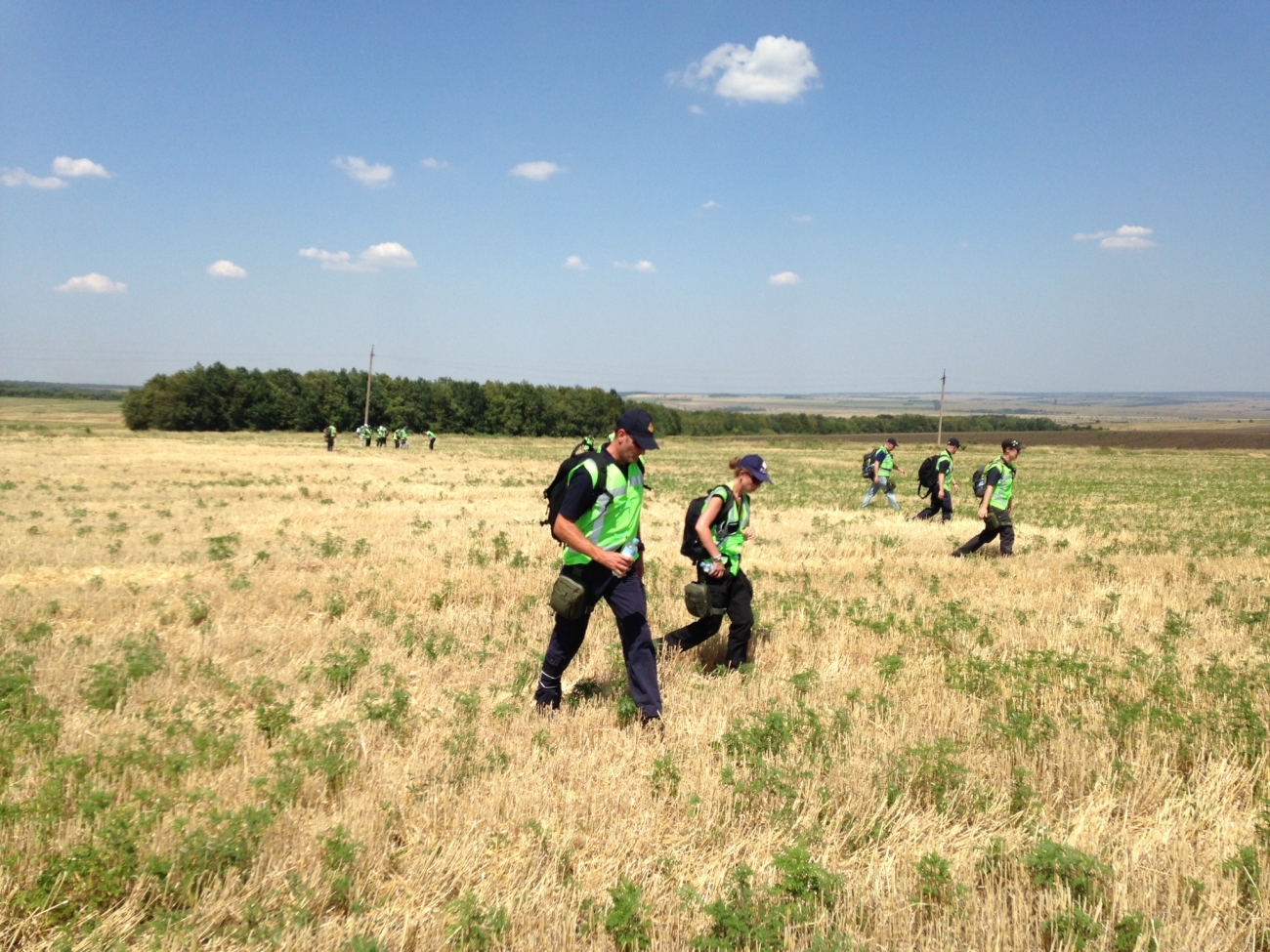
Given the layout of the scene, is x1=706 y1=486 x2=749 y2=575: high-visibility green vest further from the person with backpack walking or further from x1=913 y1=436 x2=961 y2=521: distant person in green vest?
x1=913 y1=436 x2=961 y2=521: distant person in green vest

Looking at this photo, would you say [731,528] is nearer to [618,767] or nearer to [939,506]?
[618,767]

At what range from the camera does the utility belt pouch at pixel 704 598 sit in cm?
702

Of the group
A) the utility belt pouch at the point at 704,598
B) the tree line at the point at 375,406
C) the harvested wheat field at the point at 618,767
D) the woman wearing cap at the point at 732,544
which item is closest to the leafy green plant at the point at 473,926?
the harvested wheat field at the point at 618,767

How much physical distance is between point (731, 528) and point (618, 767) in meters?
2.61

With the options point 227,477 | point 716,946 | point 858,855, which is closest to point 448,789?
point 716,946

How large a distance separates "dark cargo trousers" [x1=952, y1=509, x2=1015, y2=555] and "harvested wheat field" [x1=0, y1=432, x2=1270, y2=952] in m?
1.93

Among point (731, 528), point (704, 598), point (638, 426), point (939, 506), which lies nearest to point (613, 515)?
point (638, 426)

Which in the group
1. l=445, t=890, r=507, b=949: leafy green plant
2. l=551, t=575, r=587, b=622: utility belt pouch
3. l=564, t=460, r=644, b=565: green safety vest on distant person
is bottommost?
l=445, t=890, r=507, b=949: leafy green plant

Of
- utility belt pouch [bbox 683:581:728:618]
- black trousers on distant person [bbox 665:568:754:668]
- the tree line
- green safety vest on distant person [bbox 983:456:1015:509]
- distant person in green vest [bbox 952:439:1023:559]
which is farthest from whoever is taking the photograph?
the tree line

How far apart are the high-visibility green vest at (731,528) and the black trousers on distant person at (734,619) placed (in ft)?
0.45

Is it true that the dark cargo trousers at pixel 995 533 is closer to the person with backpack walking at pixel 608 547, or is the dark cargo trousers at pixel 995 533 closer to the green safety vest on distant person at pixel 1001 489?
the green safety vest on distant person at pixel 1001 489

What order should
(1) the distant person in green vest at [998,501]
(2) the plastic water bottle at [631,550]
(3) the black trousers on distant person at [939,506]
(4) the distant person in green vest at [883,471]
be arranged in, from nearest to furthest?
(2) the plastic water bottle at [631,550] < (1) the distant person in green vest at [998,501] < (3) the black trousers on distant person at [939,506] < (4) the distant person in green vest at [883,471]

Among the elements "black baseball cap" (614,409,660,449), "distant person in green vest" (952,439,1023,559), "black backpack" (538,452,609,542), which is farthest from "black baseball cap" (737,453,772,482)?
"distant person in green vest" (952,439,1023,559)

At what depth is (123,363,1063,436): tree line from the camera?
284 feet
